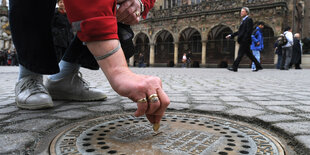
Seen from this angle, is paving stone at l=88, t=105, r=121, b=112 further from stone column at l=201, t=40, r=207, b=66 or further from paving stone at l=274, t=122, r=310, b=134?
stone column at l=201, t=40, r=207, b=66

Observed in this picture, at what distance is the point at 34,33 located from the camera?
183 centimetres

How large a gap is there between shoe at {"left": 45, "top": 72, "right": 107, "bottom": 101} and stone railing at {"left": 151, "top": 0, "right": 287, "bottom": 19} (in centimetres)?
1885

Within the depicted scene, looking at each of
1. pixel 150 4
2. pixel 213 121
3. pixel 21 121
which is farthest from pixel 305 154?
pixel 21 121

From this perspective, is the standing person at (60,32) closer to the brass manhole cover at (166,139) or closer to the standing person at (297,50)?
the brass manhole cover at (166,139)

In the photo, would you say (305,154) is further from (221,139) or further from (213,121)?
(213,121)

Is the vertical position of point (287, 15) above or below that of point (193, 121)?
above

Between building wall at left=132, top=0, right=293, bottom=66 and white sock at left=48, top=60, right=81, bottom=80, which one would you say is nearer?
white sock at left=48, top=60, right=81, bottom=80

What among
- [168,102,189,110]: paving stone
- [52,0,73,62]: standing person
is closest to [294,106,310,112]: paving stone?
[168,102,189,110]: paving stone

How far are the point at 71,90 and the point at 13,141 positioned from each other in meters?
1.15

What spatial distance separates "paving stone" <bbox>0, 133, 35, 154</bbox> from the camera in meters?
1.16

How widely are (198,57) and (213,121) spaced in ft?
73.9

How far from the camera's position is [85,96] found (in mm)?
2404

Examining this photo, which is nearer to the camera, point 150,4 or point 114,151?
point 114,151

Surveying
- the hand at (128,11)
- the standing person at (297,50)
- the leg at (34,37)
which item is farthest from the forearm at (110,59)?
the standing person at (297,50)
